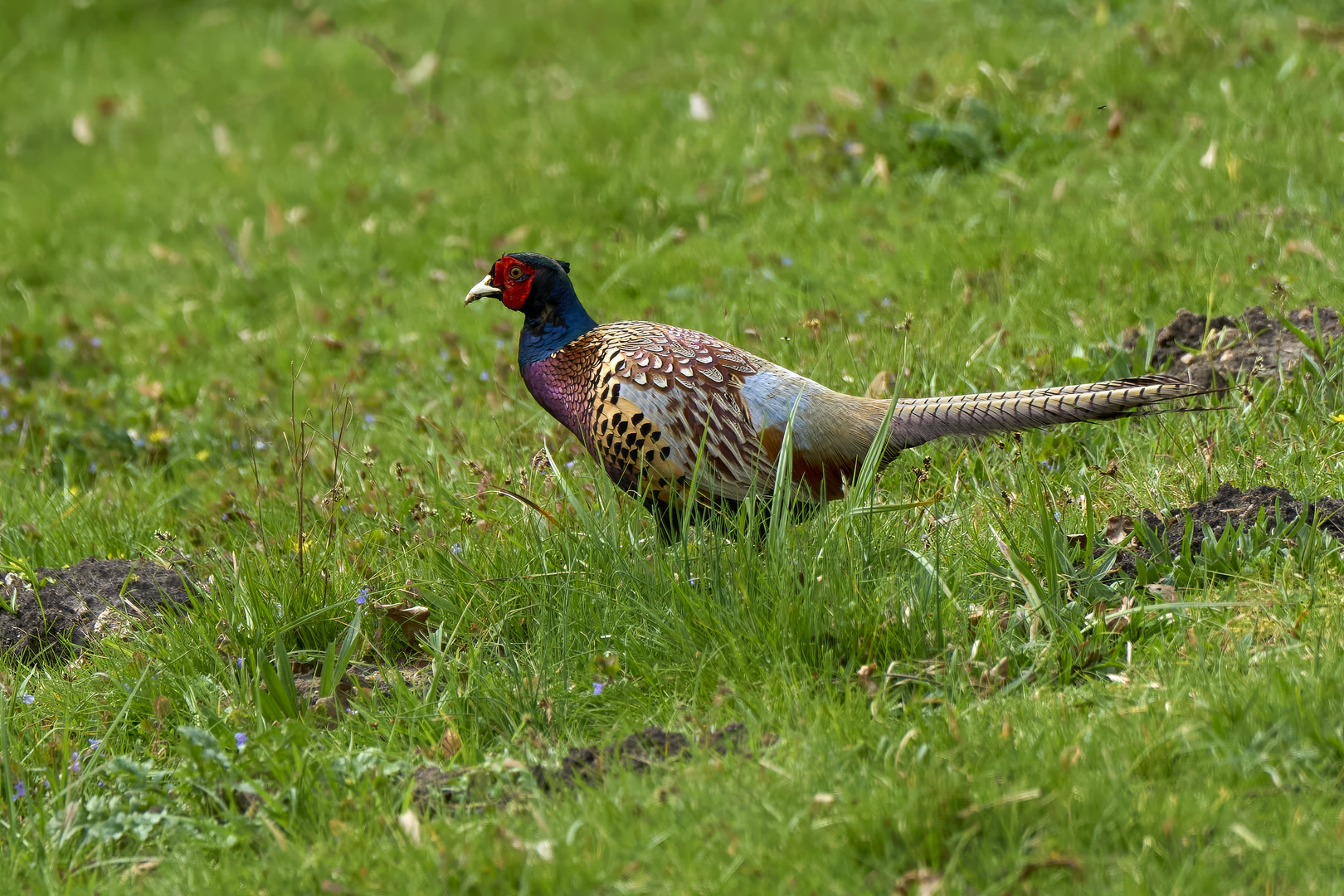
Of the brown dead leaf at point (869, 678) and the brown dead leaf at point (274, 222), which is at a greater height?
the brown dead leaf at point (274, 222)

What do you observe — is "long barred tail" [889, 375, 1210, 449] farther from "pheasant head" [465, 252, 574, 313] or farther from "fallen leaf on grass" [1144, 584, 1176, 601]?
"pheasant head" [465, 252, 574, 313]

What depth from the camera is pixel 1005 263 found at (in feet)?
19.5

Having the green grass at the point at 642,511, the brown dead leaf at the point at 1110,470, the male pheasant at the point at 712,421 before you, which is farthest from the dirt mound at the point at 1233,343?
the male pheasant at the point at 712,421

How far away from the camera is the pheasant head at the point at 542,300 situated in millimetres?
4387

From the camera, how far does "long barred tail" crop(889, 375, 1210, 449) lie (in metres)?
3.45

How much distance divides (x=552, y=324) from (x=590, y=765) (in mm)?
1900

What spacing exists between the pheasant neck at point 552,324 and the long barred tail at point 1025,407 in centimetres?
124

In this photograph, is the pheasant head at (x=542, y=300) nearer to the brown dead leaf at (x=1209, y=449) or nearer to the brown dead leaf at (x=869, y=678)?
the brown dead leaf at (x=869, y=678)

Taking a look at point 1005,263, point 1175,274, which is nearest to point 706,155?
point 1005,263

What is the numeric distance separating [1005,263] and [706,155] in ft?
8.67

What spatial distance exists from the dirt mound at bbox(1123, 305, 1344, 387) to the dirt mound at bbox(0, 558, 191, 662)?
376cm

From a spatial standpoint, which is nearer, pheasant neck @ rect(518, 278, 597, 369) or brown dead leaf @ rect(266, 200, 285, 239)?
pheasant neck @ rect(518, 278, 597, 369)

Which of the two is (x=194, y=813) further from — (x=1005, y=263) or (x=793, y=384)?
(x=1005, y=263)

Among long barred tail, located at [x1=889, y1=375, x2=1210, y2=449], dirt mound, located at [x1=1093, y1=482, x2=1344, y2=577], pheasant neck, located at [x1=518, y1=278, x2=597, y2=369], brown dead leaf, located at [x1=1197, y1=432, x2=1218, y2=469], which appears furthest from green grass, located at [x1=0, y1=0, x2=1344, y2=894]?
pheasant neck, located at [x1=518, y1=278, x2=597, y2=369]
